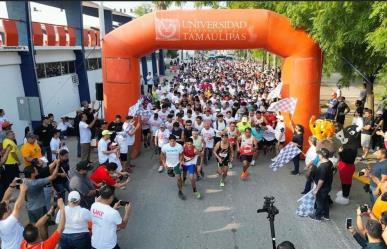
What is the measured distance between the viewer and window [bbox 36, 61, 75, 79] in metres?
15.4

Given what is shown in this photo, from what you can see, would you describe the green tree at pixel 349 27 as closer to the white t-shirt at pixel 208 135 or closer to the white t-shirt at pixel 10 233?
the white t-shirt at pixel 208 135

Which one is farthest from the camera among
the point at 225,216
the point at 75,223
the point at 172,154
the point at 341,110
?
the point at 341,110

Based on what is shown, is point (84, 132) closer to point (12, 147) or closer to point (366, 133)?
point (12, 147)

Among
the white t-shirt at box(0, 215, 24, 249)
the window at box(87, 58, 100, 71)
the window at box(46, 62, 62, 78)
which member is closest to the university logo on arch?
the white t-shirt at box(0, 215, 24, 249)

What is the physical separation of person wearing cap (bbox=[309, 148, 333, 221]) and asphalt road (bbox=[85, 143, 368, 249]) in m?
0.20

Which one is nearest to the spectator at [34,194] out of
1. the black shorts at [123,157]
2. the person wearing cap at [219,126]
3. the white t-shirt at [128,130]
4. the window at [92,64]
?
the black shorts at [123,157]

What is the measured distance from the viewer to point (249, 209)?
7523 millimetres

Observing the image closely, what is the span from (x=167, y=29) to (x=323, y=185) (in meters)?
5.77

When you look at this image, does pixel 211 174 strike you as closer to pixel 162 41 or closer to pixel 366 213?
pixel 162 41

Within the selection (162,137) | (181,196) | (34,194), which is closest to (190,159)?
(181,196)

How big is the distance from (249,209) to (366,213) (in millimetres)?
3007

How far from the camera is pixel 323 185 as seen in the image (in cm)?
680

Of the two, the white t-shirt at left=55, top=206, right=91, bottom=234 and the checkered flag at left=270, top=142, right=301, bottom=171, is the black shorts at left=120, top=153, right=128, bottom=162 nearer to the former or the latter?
the checkered flag at left=270, top=142, right=301, bottom=171

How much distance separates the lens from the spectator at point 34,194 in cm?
560
